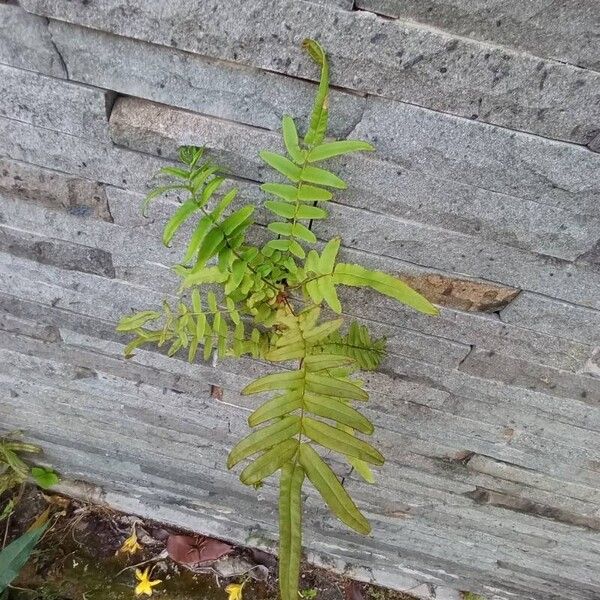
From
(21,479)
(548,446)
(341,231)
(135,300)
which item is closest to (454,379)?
(548,446)

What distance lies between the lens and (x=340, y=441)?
3.24 feet

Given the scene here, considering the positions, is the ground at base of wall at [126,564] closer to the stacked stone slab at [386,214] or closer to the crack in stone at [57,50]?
the stacked stone slab at [386,214]

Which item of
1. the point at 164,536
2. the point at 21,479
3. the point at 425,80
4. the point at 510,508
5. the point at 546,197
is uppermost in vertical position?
the point at 425,80

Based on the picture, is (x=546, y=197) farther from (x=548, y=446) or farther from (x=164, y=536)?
(x=164, y=536)

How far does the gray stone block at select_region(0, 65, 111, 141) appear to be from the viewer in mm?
1116

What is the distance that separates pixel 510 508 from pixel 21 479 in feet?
7.24

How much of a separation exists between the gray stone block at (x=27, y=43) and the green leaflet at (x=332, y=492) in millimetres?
893

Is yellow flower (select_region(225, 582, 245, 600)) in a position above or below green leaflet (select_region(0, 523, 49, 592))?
below

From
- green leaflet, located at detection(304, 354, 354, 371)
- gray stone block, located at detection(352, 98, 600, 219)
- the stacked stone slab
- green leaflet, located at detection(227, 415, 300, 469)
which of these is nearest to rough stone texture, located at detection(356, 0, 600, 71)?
the stacked stone slab

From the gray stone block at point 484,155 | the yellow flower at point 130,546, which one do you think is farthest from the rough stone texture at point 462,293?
the yellow flower at point 130,546

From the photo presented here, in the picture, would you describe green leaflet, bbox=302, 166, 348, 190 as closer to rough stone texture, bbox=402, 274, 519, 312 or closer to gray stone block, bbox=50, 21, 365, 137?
gray stone block, bbox=50, 21, 365, 137

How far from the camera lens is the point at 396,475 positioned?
6.63 feet

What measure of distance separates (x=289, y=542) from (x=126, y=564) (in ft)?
7.01

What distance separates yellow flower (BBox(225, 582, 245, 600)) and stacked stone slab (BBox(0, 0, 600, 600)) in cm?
79
